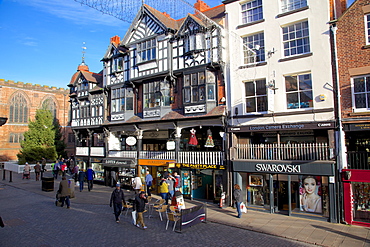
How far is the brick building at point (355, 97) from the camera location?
12.4 m

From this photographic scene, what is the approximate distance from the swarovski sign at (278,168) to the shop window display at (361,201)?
255cm

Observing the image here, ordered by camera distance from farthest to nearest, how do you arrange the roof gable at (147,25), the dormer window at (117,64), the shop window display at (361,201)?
1. the dormer window at (117,64)
2. the roof gable at (147,25)
3. the shop window display at (361,201)

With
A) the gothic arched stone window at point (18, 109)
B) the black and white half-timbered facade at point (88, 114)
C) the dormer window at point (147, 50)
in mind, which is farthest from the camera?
the gothic arched stone window at point (18, 109)

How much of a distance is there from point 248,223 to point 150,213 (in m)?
4.89

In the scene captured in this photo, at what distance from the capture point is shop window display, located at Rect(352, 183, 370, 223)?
40.7 ft

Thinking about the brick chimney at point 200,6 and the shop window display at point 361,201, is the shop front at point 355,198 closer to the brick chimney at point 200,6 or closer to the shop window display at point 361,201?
the shop window display at point 361,201

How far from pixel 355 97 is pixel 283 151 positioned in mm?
4255

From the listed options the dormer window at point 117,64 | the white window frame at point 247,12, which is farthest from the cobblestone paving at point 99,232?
the dormer window at point 117,64

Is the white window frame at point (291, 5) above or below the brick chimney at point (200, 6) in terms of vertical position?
below

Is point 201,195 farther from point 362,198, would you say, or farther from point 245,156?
point 362,198

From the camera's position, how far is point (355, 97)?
1285cm

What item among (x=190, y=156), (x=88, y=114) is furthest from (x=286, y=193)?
(x=88, y=114)

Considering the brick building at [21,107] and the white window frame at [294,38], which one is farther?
the brick building at [21,107]

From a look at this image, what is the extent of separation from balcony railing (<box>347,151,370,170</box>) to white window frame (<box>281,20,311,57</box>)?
18.3 ft
